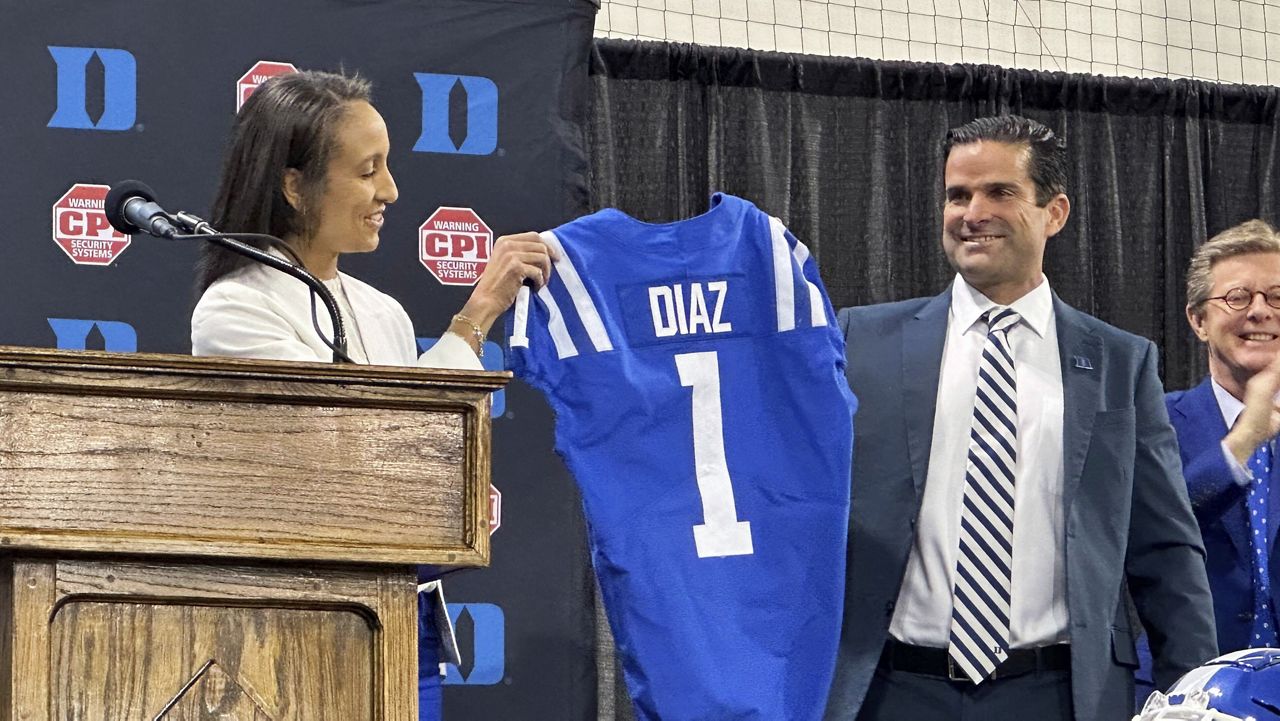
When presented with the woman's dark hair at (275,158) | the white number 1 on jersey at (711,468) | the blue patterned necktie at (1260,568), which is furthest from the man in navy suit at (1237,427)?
the woman's dark hair at (275,158)

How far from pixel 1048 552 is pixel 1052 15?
261cm

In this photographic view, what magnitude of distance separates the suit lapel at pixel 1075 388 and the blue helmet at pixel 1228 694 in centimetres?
97

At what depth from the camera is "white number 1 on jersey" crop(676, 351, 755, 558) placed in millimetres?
2975

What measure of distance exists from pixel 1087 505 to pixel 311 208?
4.47 feet

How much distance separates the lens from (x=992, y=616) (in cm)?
284

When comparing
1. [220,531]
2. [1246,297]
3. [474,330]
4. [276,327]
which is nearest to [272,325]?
[276,327]

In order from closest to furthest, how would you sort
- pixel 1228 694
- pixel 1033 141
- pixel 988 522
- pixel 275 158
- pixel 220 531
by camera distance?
pixel 220 531
pixel 1228 694
pixel 275 158
pixel 988 522
pixel 1033 141

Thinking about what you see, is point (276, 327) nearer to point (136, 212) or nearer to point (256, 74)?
point (136, 212)

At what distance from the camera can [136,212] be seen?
1991 mm

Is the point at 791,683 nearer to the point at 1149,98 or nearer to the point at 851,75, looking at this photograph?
the point at 851,75

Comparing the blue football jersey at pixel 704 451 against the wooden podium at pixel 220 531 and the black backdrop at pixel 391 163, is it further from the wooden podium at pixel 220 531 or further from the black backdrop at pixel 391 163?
the wooden podium at pixel 220 531

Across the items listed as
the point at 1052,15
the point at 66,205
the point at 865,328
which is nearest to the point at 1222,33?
the point at 1052,15

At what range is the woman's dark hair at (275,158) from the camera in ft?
8.14

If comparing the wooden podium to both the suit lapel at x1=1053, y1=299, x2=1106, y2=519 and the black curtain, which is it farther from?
the black curtain
